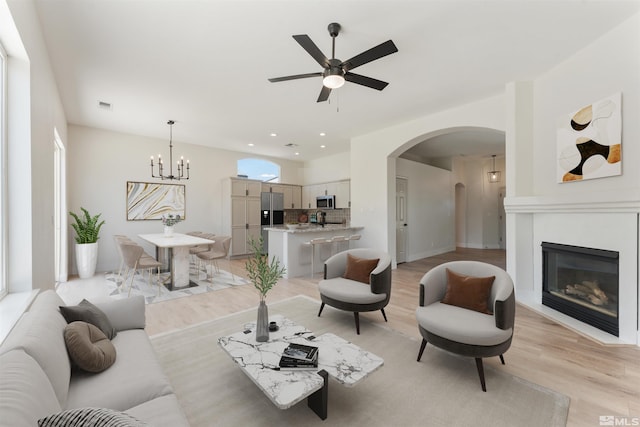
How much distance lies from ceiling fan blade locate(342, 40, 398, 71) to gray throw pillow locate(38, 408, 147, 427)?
274 centimetres

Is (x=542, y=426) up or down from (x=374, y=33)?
down

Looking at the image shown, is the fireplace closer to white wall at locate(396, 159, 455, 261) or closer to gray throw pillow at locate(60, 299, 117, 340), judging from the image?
white wall at locate(396, 159, 455, 261)

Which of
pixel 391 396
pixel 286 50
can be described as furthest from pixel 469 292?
pixel 286 50

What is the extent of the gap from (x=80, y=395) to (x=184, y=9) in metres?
2.84

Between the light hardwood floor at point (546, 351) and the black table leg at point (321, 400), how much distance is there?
1480 mm

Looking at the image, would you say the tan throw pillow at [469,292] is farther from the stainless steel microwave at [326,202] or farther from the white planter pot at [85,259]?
the white planter pot at [85,259]

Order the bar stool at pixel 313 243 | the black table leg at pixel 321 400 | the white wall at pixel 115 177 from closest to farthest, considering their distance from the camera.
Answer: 1. the black table leg at pixel 321 400
2. the bar stool at pixel 313 243
3. the white wall at pixel 115 177

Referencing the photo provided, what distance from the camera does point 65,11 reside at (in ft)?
8.05

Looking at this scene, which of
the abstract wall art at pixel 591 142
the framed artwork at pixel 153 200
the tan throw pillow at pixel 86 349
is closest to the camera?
the tan throw pillow at pixel 86 349

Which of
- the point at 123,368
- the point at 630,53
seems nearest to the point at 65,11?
the point at 123,368

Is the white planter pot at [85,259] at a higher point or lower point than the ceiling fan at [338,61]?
lower

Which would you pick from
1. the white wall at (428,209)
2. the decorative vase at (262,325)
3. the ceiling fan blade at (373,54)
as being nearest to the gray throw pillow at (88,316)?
the decorative vase at (262,325)

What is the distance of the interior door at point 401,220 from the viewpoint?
686cm

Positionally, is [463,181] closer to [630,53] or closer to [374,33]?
[630,53]
